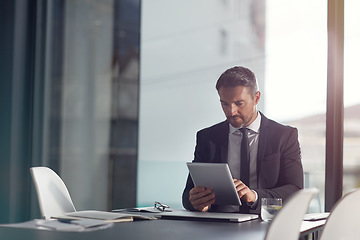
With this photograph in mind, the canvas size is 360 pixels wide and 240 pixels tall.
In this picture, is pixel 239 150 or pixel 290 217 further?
pixel 239 150

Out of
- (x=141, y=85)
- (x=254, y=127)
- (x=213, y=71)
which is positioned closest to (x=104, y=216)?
(x=254, y=127)

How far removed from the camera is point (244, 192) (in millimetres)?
2643

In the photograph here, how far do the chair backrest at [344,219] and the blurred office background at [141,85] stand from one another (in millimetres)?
1741

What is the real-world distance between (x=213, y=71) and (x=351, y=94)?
1123mm

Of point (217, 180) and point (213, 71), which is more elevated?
point (213, 71)

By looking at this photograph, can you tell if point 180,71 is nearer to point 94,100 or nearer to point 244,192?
point 94,100

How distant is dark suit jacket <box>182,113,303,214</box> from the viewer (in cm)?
307

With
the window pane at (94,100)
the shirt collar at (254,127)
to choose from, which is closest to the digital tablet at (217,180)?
the shirt collar at (254,127)

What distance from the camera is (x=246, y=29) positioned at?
13.4 feet

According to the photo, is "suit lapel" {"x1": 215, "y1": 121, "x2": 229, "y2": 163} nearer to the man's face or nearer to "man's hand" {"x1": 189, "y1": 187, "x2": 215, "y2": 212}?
the man's face

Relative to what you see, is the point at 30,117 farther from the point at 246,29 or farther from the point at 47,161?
the point at 246,29

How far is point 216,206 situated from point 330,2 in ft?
5.62

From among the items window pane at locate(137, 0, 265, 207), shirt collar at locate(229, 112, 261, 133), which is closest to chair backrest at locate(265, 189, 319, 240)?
shirt collar at locate(229, 112, 261, 133)

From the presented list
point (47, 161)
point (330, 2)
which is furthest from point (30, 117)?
point (330, 2)
